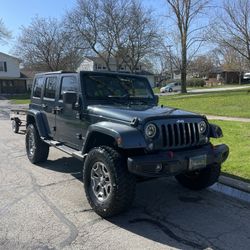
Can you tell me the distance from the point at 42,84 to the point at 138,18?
114ft

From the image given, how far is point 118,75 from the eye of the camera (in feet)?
21.6

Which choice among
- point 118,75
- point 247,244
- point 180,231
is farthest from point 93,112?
point 247,244

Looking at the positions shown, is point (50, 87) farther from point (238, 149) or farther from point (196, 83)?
point (196, 83)

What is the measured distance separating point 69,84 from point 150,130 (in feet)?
7.41

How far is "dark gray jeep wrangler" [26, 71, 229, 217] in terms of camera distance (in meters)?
4.66

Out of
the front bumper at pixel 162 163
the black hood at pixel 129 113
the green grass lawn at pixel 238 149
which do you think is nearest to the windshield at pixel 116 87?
the black hood at pixel 129 113

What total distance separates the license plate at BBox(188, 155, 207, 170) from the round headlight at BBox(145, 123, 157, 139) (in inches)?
23.0

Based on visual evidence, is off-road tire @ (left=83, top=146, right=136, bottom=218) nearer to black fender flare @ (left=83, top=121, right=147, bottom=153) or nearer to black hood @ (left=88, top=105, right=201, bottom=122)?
black fender flare @ (left=83, top=121, right=147, bottom=153)

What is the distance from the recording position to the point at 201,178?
5.84m

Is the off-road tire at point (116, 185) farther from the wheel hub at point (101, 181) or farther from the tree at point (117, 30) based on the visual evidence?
the tree at point (117, 30)

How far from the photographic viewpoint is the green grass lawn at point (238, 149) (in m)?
6.78

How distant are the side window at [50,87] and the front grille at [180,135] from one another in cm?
297

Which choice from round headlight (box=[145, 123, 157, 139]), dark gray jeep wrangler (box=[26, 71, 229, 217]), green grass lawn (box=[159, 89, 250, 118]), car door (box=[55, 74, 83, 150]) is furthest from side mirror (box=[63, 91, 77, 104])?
green grass lawn (box=[159, 89, 250, 118])

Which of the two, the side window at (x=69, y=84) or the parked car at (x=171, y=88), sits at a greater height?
the side window at (x=69, y=84)
